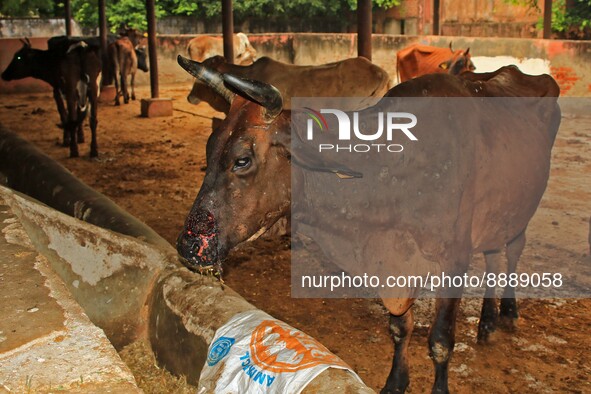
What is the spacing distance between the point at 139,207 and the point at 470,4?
2184cm

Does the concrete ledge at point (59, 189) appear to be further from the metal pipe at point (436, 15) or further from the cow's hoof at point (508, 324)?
the metal pipe at point (436, 15)

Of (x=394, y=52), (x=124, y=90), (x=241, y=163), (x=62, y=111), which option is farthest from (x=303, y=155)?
(x=394, y=52)

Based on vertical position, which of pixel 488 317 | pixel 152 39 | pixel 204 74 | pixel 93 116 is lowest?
pixel 488 317

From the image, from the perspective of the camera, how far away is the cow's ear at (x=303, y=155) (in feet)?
11.3

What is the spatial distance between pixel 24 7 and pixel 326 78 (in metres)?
28.4

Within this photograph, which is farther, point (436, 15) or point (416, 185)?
point (436, 15)

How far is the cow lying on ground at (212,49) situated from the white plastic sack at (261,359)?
1499 centimetres

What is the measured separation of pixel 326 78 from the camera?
7.88 metres

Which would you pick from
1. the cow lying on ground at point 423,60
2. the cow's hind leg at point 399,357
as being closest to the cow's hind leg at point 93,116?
the cow lying on ground at point 423,60

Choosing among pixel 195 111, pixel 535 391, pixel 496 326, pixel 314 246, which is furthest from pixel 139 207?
pixel 195 111

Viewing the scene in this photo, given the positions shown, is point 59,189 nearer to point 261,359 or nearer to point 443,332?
point 261,359

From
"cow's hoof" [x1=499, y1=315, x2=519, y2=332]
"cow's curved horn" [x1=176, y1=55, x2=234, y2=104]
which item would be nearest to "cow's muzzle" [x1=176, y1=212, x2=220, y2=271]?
"cow's curved horn" [x1=176, y1=55, x2=234, y2=104]

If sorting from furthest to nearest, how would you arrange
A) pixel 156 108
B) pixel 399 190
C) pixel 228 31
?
pixel 156 108 → pixel 228 31 → pixel 399 190

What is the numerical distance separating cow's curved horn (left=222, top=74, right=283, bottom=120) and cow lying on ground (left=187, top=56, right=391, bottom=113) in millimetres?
4014
